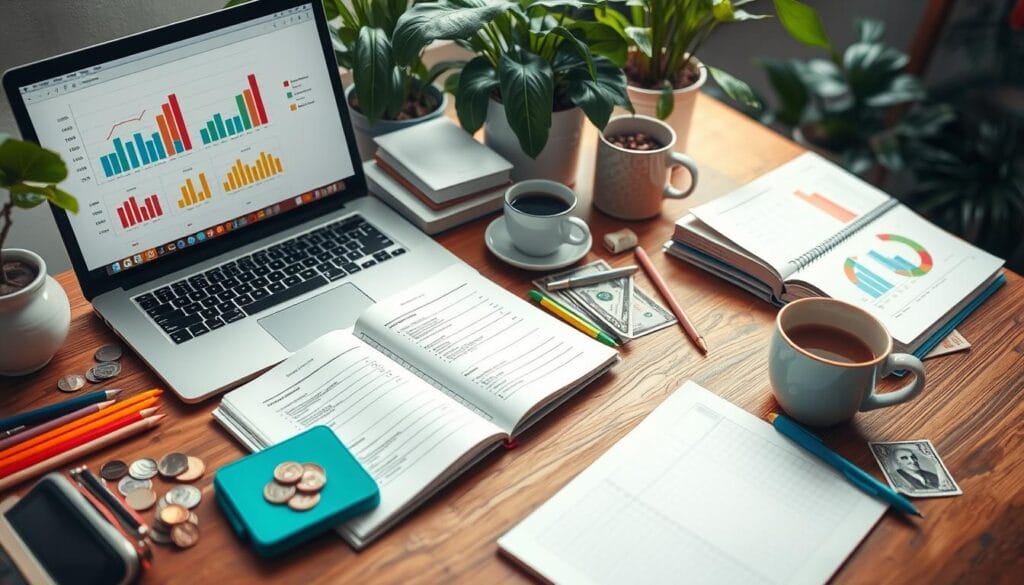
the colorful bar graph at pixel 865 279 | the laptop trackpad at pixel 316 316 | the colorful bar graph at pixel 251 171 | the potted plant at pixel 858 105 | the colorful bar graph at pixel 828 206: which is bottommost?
the potted plant at pixel 858 105

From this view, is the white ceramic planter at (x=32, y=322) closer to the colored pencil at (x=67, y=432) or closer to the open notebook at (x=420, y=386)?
the colored pencil at (x=67, y=432)

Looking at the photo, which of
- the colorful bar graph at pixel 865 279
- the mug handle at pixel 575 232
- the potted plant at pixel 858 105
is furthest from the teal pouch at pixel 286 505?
the potted plant at pixel 858 105

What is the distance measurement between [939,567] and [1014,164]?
5.25 feet

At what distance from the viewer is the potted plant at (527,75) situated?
1.11 meters

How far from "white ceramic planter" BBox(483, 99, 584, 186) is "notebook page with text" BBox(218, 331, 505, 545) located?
0.41 m

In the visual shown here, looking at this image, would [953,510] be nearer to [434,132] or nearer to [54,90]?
[434,132]

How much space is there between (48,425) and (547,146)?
0.71 m

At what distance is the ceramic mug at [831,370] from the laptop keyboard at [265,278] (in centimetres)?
50

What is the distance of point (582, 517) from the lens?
0.87 m

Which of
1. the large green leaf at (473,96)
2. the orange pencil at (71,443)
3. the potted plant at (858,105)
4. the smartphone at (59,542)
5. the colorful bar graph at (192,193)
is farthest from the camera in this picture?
the potted plant at (858,105)

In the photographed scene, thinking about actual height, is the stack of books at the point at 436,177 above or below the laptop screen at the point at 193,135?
below

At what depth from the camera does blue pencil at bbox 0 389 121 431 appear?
933mm

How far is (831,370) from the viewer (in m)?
0.92

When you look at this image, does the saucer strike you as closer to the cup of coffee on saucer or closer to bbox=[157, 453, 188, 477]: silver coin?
the cup of coffee on saucer
